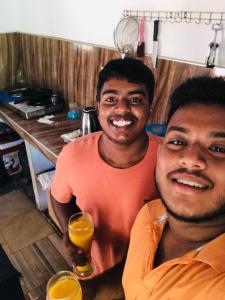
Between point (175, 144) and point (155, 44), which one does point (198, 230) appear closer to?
point (175, 144)

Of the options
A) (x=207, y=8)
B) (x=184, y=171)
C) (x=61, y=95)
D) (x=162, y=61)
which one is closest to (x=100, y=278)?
(x=184, y=171)

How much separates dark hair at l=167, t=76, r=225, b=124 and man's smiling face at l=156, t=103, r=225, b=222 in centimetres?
2

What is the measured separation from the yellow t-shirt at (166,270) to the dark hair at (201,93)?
15.7 inches

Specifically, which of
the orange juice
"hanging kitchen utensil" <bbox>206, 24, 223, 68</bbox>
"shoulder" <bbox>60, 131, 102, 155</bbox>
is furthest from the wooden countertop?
"hanging kitchen utensil" <bbox>206, 24, 223, 68</bbox>

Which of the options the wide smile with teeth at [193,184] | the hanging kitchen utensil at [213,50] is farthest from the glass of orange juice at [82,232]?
the hanging kitchen utensil at [213,50]

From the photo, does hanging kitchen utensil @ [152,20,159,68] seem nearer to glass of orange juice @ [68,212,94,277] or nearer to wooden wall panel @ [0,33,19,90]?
glass of orange juice @ [68,212,94,277]

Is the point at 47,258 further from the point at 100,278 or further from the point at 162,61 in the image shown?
the point at 162,61

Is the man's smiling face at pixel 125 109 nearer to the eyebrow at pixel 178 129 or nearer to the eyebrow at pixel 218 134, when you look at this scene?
the eyebrow at pixel 178 129

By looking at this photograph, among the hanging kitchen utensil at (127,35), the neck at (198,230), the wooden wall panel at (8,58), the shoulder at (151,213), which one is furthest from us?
the wooden wall panel at (8,58)

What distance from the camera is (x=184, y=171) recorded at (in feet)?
2.62

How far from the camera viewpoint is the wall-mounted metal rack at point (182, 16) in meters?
1.44

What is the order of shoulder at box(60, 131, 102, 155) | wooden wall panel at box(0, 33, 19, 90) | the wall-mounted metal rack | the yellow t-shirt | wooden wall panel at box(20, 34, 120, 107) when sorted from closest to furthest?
1. the yellow t-shirt
2. shoulder at box(60, 131, 102, 155)
3. the wall-mounted metal rack
4. wooden wall panel at box(20, 34, 120, 107)
5. wooden wall panel at box(0, 33, 19, 90)

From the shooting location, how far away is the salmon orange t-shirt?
47.6 inches

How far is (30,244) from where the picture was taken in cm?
237
